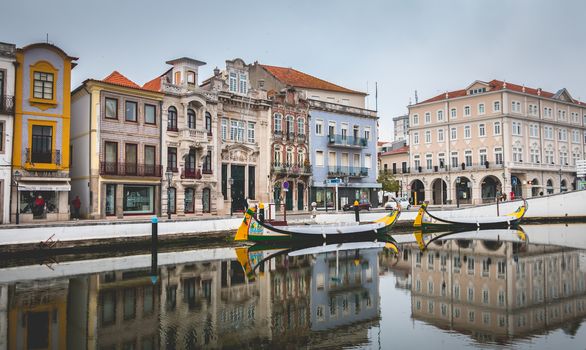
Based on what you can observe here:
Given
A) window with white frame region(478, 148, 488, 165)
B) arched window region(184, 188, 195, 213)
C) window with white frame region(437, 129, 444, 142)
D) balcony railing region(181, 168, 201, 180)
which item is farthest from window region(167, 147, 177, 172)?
window with white frame region(437, 129, 444, 142)

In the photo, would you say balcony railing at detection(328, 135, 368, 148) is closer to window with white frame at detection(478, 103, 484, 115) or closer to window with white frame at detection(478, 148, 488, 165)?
window with white frame at detection(478, 148, 488, 165)

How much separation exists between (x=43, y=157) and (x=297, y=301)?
21549mm

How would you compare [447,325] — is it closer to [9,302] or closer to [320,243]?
[9,302]

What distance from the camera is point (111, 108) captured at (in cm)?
3366

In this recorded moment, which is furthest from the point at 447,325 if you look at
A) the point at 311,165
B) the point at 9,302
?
the point at 311,165

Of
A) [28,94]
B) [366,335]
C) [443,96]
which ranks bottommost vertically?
[366,335]

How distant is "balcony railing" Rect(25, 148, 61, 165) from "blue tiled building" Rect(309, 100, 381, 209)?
23.8 meters

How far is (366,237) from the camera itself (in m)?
32.6

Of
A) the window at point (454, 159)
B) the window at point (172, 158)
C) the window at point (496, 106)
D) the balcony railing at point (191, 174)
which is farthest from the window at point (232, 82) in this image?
the window at point (496, 106)

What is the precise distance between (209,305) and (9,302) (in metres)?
5.78

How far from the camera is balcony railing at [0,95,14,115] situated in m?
→ 28.5

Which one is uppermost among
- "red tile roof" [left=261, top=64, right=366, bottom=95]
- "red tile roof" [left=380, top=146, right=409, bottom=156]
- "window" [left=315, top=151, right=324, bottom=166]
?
"red tile roof" [left=261, top=64, right=366, bottom=95]

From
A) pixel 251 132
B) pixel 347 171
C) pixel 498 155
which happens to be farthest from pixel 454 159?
A: pixel 251 132

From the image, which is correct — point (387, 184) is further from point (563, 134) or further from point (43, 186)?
point (43, 186)
